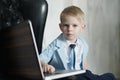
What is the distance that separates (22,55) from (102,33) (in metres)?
1.42

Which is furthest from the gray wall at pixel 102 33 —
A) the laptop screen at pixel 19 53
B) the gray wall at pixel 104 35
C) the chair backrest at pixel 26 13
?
the laptop screen at pixel 19 53

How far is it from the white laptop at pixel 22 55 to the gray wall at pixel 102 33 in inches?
38.5

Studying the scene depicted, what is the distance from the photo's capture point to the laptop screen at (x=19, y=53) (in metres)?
0.66

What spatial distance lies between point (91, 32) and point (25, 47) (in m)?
1.35

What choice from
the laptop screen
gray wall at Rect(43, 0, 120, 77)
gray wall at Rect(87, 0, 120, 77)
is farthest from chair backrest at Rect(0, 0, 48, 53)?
gray wall at Rect(87, 0, 120, 77)

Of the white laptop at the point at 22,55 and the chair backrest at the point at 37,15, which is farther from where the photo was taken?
the chair backrest at the point at 37,15

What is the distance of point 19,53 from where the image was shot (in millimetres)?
774

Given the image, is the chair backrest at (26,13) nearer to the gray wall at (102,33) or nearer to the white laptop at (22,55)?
the white laptop at (22,55)

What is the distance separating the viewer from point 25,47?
2.32 ft

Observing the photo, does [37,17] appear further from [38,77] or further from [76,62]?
[38,77]

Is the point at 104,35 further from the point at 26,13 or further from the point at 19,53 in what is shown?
the point at 19,53

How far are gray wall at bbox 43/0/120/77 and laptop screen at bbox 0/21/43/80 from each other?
962mm

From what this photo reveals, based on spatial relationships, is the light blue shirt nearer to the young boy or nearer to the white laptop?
the young boy

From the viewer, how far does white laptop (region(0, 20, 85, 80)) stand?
25.6 inches
